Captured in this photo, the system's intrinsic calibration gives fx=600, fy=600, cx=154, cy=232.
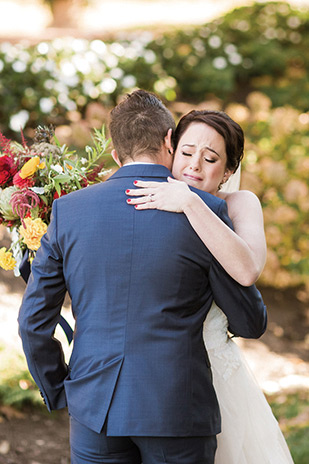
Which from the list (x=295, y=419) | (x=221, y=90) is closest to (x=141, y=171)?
(x=295, y=419)

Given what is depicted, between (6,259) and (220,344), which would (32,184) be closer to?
(6,259)

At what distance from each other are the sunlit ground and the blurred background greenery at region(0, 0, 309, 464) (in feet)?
18.7

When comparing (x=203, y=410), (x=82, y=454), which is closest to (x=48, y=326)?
(x=82, y=454)

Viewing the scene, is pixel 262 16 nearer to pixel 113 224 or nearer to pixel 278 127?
pixel 278 127

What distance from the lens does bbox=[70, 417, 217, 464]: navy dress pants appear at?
6.73 feet

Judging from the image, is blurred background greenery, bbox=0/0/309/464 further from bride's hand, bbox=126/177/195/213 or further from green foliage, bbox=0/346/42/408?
bride's hand, bbox=126/177/195/213

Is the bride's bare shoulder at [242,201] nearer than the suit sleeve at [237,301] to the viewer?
No

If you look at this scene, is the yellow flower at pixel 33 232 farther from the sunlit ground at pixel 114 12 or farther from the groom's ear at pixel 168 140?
the sunlit ground at pixel 114 12

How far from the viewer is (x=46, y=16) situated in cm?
1816

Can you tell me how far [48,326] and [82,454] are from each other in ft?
1.55

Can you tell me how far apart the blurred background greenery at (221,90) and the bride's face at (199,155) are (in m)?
2.34

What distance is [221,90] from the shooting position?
9.57 m

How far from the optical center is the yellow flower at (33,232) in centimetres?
239

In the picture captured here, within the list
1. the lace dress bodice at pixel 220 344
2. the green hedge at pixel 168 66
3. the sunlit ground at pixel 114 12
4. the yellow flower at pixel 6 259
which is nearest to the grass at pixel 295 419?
the lace dress bodice at pixel 220 344
